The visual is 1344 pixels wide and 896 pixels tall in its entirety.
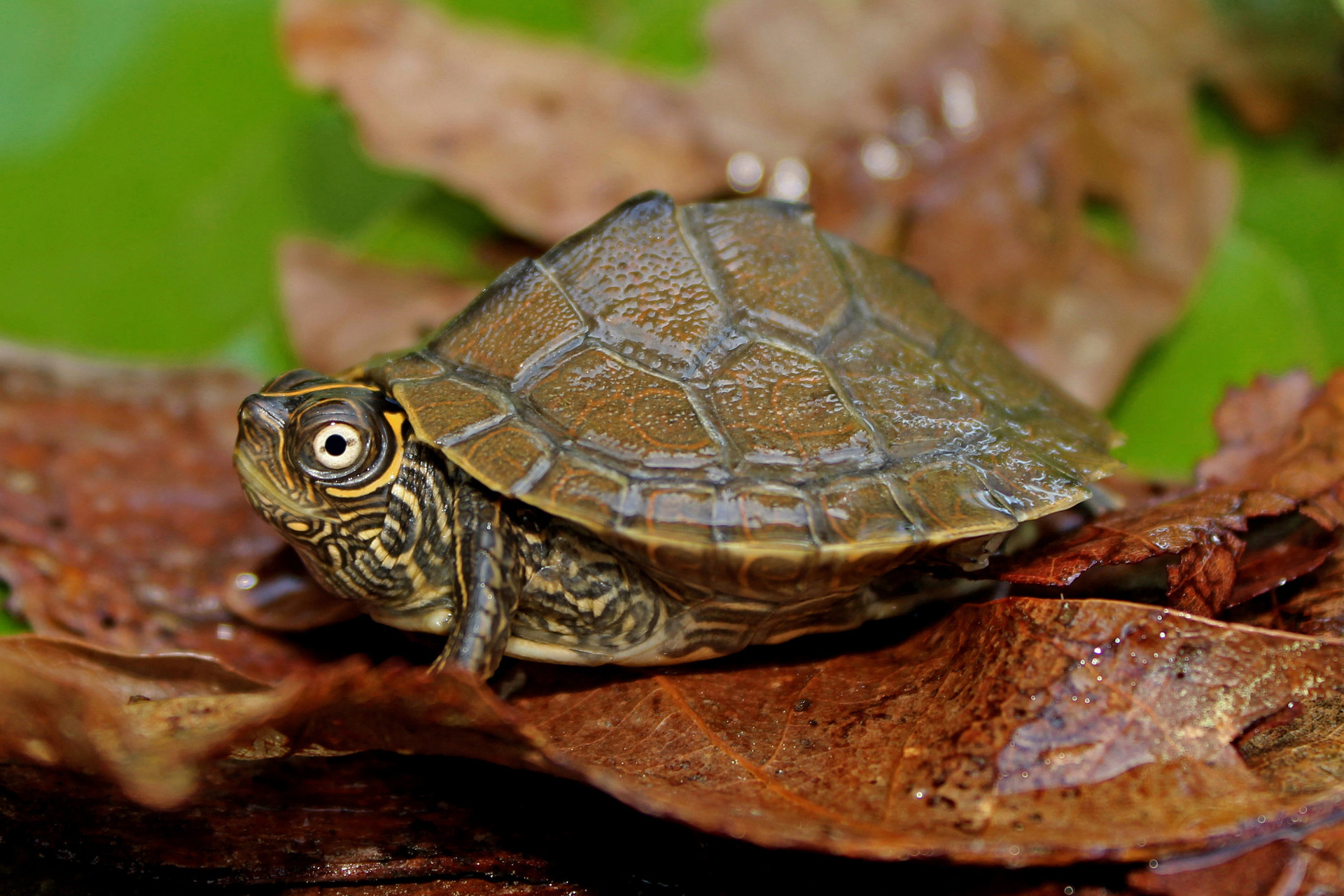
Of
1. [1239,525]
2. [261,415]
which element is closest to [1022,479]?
[1239,525]

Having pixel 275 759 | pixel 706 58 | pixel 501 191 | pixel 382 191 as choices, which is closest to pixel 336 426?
pixel 275 759

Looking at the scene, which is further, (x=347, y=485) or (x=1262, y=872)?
(x=347, y=485)

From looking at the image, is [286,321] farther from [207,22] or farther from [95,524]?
[207,22]

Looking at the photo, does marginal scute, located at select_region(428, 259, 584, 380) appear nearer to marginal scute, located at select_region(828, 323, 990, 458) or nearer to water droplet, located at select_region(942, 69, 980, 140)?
marginal scute, located at select_region(828, 323, 990, 458)

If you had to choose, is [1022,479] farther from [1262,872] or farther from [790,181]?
[790,181]

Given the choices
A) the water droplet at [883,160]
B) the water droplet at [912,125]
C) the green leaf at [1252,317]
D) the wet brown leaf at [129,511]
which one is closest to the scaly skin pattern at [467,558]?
the wet brown leaf at [129,511]
